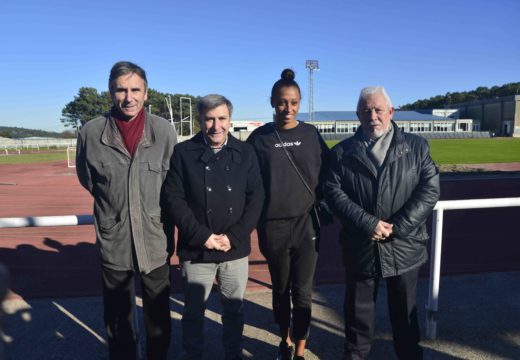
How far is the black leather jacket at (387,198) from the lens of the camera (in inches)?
95.4

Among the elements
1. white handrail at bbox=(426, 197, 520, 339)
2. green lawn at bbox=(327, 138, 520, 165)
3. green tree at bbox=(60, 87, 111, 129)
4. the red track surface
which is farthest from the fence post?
green tree at bbox=(60, 87, 111, 129)

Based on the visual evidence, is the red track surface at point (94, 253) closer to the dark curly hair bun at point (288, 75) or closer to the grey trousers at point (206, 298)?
the grey trousers at point (206, 298)

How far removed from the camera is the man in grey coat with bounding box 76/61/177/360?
2312 mm

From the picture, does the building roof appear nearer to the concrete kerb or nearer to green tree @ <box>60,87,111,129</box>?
green tree @ <box>60,87,111,129</box>

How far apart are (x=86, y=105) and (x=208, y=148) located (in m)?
90.4

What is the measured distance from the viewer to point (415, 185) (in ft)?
8.14

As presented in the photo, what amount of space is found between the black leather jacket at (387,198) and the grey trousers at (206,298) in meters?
0.80

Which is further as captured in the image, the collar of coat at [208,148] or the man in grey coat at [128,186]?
the collar of coat at [208,148]

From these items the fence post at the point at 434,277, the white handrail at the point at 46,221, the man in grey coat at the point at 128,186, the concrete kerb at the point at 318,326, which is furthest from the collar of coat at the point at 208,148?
the fence post at the point at 434,277

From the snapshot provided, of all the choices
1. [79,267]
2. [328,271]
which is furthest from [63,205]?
[328,271]

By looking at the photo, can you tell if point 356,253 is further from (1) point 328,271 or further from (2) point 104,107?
(2) point 104,107

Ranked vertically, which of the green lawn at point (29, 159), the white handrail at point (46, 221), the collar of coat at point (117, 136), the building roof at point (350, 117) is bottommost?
the green lawn at point (29, 159)

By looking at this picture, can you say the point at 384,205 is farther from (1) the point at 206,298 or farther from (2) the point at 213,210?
(1) the point at 206,298

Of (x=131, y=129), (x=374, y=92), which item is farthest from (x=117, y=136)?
(x=374, y=92)
